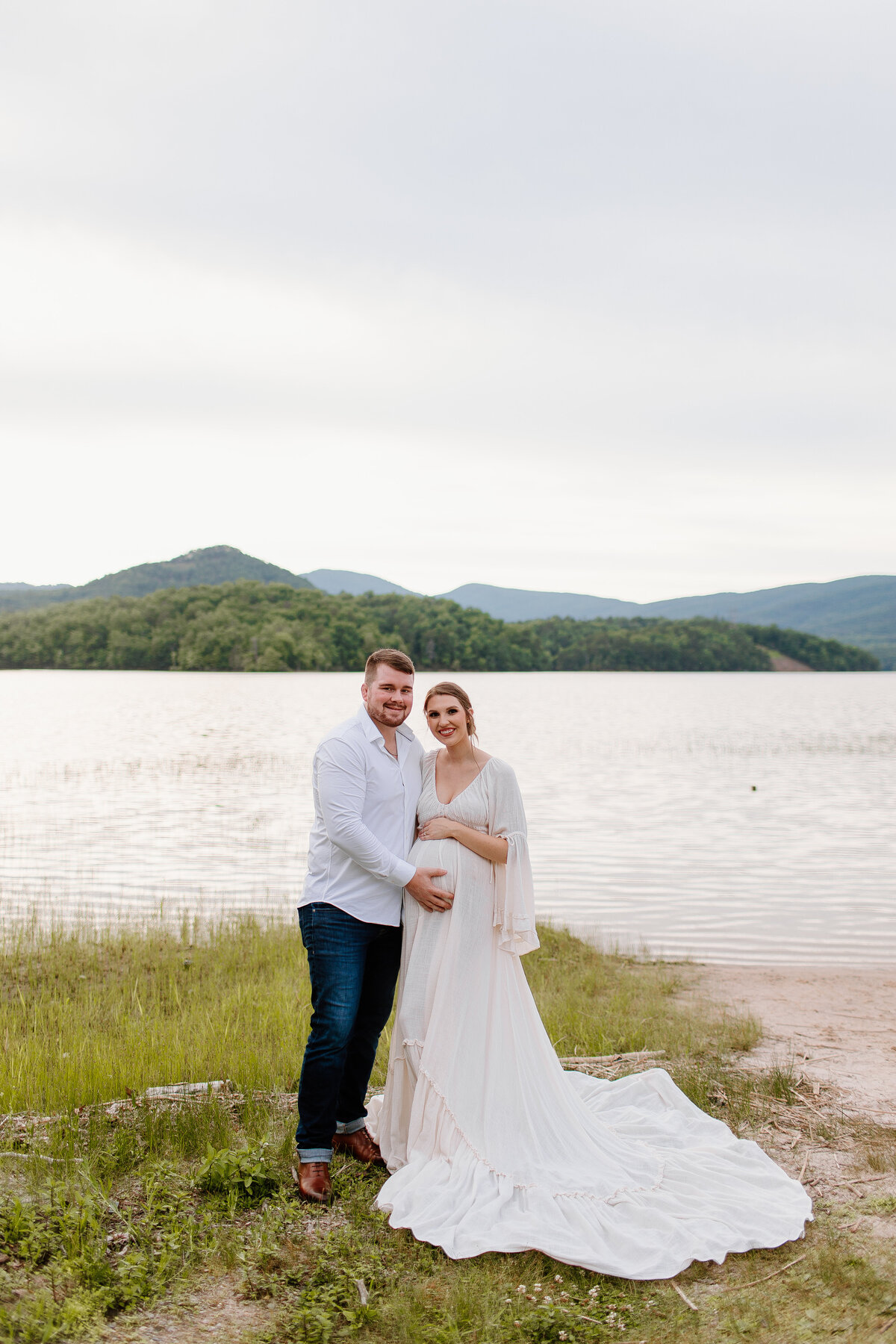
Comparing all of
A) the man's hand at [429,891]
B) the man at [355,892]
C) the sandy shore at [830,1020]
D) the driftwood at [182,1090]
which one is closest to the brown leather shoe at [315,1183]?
the man at [355,892]

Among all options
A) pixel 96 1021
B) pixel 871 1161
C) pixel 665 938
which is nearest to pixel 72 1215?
pixel 96 1021

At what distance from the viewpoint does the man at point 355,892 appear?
4691mm

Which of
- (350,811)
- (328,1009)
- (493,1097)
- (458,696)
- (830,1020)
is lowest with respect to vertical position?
(830,1020)

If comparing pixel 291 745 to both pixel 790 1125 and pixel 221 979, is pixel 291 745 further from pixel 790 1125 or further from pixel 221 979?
pixel 790 1125

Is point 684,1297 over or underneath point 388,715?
underneath

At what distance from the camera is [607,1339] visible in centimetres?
360

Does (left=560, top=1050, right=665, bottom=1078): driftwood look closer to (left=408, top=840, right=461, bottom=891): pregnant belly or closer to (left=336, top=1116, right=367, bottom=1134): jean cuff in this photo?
(left=336, top=1116, right=367, bottom=1134): jean cuff

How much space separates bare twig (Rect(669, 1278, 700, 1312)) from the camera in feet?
12.5

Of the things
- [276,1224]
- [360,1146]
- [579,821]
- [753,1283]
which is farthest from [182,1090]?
[579,821]

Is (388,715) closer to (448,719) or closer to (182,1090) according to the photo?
(448,719)

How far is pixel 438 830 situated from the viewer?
4957mm

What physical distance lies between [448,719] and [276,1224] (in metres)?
2.39

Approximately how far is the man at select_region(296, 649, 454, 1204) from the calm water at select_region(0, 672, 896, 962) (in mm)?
7178

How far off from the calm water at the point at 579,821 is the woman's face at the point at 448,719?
7347mm
